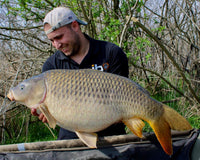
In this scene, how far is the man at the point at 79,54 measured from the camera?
135 centimetres

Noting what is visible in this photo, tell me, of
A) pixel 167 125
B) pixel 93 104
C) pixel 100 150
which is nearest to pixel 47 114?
pixel 93 104

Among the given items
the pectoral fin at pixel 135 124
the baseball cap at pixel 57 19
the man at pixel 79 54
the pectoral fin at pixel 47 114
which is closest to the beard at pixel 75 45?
the man at pixel 79 54

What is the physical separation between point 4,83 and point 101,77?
1750mm

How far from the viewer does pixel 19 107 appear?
2.71 meters

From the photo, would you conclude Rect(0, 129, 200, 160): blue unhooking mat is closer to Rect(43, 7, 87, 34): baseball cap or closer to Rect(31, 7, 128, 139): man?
Rect(31, 7, 128, 139): man

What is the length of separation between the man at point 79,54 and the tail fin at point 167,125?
1.53 ft

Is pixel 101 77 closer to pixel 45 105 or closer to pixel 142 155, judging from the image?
pixel 45 105

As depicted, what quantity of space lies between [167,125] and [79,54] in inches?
29.5

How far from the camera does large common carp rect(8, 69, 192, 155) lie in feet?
3.08

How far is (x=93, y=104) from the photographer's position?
94 cm

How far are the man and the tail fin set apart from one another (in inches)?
18.4

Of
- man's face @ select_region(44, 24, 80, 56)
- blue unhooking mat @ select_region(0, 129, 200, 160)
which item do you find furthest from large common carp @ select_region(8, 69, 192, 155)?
man's face @ select_region(44, 24, 80, 56)

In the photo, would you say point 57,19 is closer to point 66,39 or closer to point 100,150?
point 66,39

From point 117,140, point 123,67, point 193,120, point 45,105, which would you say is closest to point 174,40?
point 193,120
